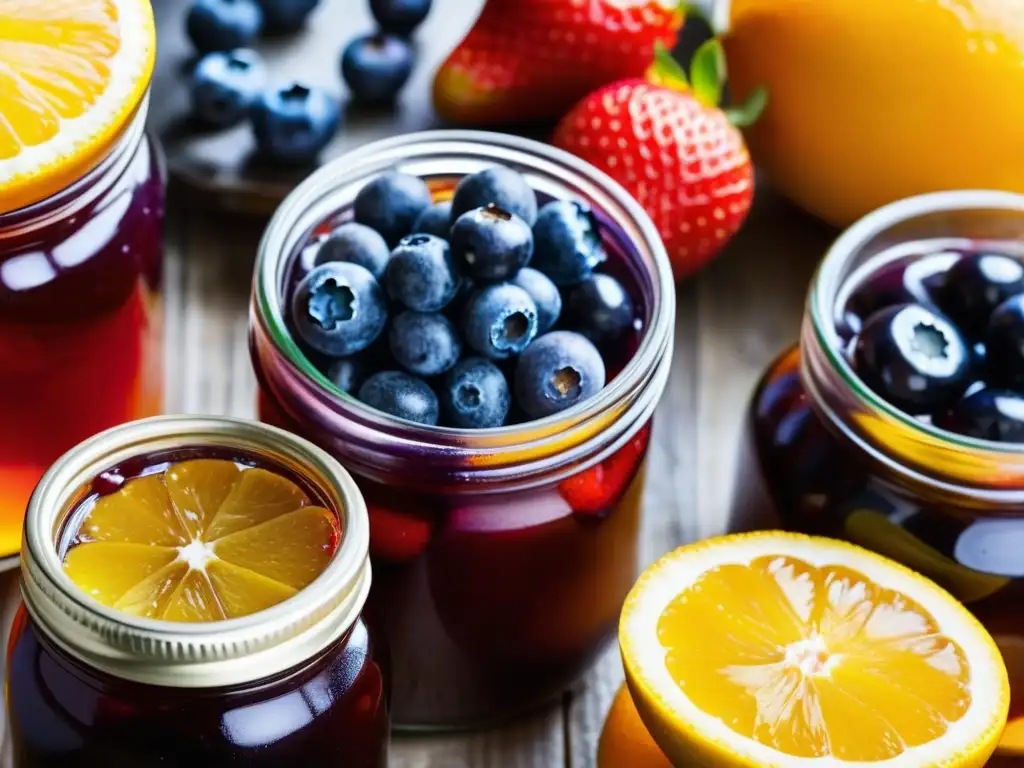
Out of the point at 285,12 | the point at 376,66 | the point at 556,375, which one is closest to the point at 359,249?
the point at 556,375

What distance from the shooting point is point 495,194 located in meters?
0.92

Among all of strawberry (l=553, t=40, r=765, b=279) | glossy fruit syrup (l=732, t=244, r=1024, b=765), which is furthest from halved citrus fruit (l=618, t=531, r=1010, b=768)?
strawberry (l=553, t=40, r=765, b=279)

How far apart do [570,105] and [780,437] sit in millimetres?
469

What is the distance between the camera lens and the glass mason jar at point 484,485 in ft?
2.76

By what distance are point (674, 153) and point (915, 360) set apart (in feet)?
1.05

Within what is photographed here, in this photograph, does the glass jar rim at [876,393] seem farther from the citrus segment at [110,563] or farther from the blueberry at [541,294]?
the citrus segment at [110,563]

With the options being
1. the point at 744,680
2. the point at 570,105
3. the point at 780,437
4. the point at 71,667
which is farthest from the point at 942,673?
the point at 570,105

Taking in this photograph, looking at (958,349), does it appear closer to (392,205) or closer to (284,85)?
(392,205)

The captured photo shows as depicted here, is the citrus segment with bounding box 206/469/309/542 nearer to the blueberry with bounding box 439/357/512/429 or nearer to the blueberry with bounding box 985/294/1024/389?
the blueberry with bounding box 439/357/512/429

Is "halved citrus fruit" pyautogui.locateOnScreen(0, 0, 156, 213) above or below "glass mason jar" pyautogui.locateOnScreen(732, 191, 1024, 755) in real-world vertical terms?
above

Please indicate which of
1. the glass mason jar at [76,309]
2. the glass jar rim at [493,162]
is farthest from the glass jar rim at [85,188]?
the glass jar rim at [493,162]

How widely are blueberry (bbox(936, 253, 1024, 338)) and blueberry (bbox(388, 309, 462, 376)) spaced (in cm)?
39

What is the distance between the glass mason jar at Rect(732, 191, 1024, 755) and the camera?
915 mm

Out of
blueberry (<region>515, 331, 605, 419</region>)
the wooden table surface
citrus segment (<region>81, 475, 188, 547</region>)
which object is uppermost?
blueberry (<region>515, 331, 605, 419</region>)
